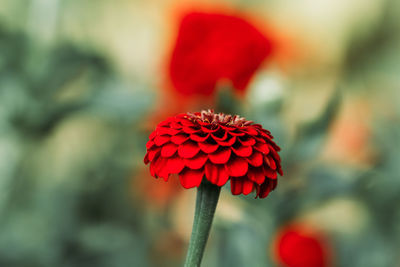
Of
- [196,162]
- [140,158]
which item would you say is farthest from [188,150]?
[140,158]

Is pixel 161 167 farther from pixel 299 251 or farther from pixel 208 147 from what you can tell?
pixel 299 251

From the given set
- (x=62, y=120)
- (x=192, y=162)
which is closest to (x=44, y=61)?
(x=62, y=120)

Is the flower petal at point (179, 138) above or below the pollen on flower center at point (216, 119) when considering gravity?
below

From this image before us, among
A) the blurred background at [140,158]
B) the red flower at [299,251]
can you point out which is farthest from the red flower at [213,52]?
the red flower at [299,251]

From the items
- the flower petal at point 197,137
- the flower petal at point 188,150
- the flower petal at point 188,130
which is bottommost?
the flower petal at point 188,150

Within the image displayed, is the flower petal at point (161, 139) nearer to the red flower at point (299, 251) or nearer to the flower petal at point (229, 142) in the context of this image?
the flower petal at point (229, 142)

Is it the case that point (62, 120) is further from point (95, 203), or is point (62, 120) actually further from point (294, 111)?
point (294, 111)

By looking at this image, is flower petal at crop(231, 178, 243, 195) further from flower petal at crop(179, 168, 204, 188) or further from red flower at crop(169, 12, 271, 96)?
red flower at crop(169, 12, 271, 96)

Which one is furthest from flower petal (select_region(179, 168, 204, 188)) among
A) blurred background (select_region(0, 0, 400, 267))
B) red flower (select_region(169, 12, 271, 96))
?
red flower (select_region(169, 12, 271, 96))
